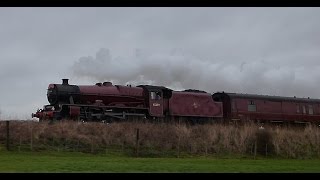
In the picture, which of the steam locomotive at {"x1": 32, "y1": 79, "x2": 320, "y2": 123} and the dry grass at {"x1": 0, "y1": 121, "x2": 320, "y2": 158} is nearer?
the dry grass at {"x1": 0, "y1": 121, "x2": 320, "y2": 158}

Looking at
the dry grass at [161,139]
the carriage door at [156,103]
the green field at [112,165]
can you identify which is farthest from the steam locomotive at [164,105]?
the green field at [112,165]

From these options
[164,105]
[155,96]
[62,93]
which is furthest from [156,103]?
[62,93]

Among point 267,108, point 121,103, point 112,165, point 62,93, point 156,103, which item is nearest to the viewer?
point 112,165

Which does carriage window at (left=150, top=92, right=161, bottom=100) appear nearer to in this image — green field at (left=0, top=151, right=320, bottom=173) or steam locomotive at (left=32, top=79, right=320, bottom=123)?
steam locomotive at (left=32, top=79, right=320, bottom=123)

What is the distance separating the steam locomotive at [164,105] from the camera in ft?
82.4

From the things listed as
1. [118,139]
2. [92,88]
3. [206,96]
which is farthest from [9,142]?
[206,96]

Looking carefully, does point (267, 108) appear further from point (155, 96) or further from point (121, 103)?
point (121, 103)

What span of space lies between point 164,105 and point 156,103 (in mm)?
1049

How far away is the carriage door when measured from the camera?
90.8 ft

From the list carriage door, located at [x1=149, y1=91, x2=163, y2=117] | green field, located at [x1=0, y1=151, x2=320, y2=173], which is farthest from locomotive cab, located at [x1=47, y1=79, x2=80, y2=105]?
green field, located at [x1=0, y1=151, x2=320, y2=173]

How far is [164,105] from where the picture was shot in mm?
28859

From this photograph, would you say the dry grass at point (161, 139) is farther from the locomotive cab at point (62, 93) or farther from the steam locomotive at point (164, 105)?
the locomotive cab at point (62, 93)

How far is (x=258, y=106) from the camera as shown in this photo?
3300 centimetres
